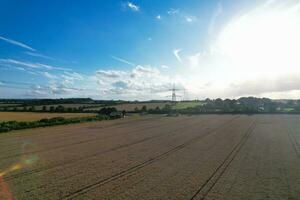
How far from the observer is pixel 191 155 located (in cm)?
1872

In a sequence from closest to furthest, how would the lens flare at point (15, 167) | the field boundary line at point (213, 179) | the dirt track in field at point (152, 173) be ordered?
1. the lens flare at point (15, 167)
2. the field boundary line at point (213, 179)
3. the dirt track in field at point (152, 173)

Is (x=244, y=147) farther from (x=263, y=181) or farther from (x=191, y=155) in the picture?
(x=263, y=181)

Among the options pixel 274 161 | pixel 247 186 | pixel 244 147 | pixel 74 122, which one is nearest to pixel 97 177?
pixel 247 186

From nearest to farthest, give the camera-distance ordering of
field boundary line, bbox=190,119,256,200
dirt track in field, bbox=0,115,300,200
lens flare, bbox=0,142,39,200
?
lens flare, bbox=0,142,39,200, field boundary line, bbox=190,119,256,200, dirt track in field, bbox=0,115,300,200

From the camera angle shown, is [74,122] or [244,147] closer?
[244,147]

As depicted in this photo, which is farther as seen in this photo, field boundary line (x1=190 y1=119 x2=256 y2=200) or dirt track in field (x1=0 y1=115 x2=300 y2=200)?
dirt track in field (x1=0 y1=115 x2=300 y2=200)

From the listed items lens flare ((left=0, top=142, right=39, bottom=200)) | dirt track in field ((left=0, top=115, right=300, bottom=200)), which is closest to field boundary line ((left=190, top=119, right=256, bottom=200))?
dirt track in field ((left=0, top=115, right=300, bottom=200))

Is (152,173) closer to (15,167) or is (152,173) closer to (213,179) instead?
(213,179)

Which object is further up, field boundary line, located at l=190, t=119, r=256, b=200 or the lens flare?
field boundary line, located at l=190, t=119, r=256, b=200

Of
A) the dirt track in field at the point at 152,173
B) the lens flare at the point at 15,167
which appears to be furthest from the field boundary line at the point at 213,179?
the lens flare at the point at 15,167

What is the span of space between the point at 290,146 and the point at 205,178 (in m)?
14.0

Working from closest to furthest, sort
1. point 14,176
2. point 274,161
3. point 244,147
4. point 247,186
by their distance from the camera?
point 247,186 → point 14,176 → point 274,161 → point 244,147

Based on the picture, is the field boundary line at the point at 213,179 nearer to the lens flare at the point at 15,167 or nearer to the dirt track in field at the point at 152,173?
the dirt track in field at the point at 152,173

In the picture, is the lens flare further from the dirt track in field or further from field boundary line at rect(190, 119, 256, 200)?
field boundary line at rect(190, 119, 256, 200)
